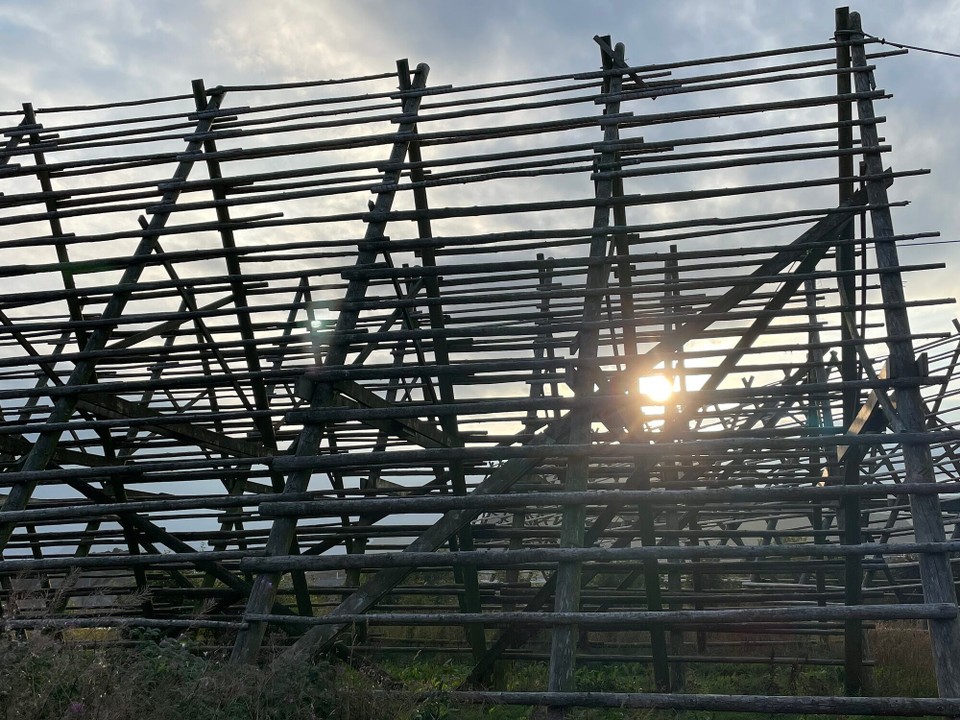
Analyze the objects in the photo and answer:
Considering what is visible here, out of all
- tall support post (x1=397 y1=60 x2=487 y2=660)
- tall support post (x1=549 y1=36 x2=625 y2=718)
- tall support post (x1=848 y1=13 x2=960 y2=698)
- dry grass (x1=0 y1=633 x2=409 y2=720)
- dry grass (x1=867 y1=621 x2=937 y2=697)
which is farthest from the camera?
dry grass (x1=867 y1=621 x2=937 y2=697)

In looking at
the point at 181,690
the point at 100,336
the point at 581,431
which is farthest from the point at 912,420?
the point at 100,336

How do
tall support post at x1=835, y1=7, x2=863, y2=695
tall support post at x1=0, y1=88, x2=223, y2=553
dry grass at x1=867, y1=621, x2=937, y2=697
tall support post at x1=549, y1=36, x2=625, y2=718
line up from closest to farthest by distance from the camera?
tall support post at x1=549, y1=36, x2=625, y2=718, tall support post at x1=835, y1=7, x2=863, y2=695, tall support post at x1=0, y1=88, x2=223, y2=553, dry grass at x1=867, y1=621, x2=937, y2=697

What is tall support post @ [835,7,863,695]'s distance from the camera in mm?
7098

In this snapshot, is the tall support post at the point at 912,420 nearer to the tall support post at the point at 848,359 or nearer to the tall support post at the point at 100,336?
the tall support post at the point at 848,359

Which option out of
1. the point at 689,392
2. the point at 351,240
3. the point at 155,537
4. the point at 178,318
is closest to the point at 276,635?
the point at 155,537

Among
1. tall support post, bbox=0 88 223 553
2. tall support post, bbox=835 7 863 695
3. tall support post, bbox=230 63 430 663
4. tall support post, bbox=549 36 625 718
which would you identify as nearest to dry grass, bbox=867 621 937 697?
tall support post, bbox=835 7 863 695

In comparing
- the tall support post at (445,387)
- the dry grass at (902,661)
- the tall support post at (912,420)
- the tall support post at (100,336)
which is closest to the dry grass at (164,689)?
the tall support post at (100,336)

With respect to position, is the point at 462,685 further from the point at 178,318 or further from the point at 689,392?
the point at 178,318

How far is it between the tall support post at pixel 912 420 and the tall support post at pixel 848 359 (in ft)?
0.69

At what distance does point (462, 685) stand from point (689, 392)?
112 inches

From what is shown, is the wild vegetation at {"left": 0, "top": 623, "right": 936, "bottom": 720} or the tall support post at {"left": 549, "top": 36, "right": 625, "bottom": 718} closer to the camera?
the wild vegetation at {"left": 0, "top": 623, "right": 936, "bottom": 720}

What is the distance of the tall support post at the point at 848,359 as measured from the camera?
23.3ft

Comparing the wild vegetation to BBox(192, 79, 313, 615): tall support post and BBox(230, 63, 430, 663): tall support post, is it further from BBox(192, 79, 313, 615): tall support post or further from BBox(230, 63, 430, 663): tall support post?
BBox(192, 79, 313, 615): tall support post

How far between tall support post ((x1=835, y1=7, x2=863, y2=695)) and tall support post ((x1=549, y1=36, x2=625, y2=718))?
1788mm
